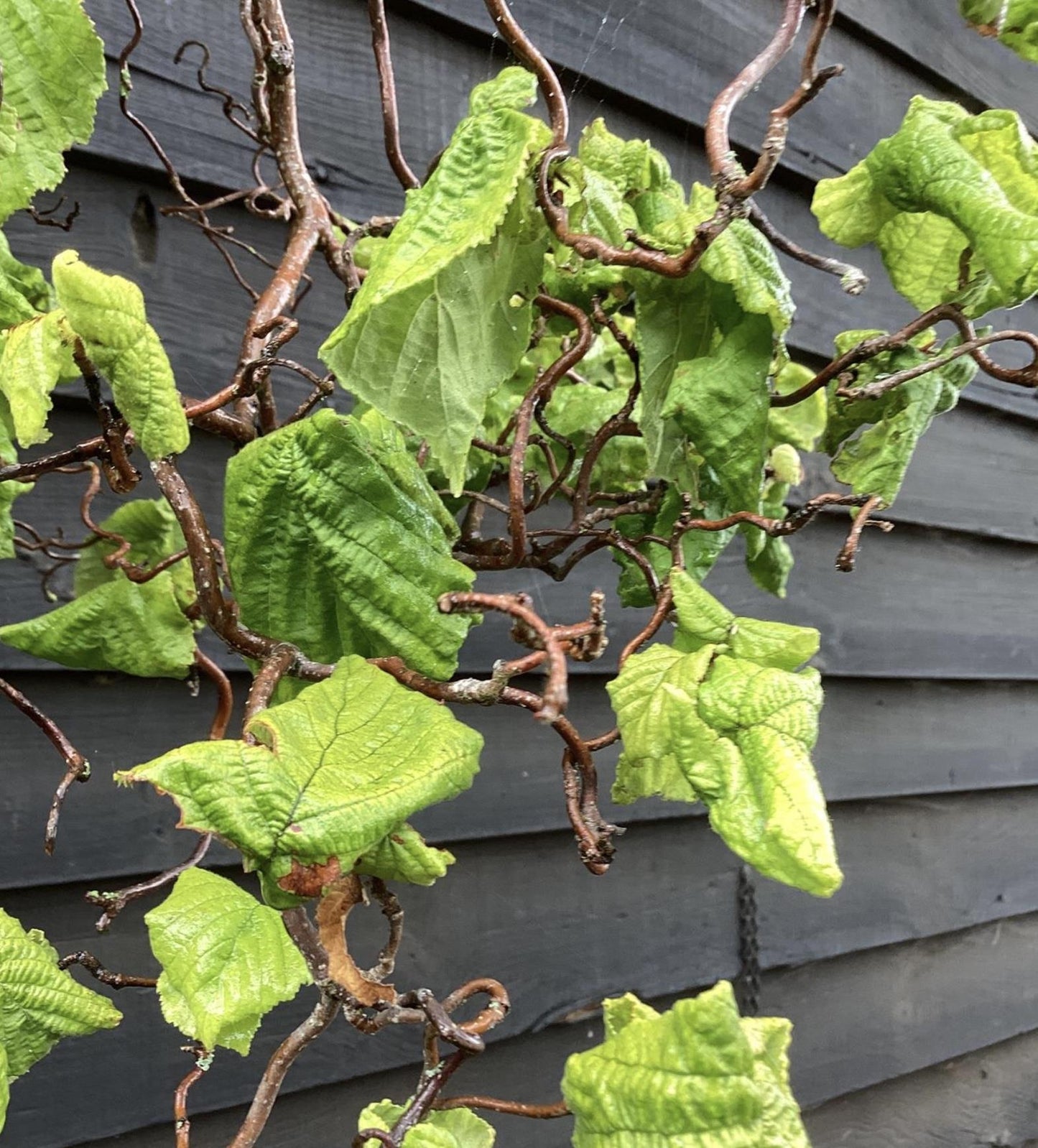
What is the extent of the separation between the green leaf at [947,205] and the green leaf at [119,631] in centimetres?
46

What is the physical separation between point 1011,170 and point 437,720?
15.5 inches

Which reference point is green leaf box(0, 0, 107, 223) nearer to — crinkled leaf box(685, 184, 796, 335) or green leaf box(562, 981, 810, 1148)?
crinkled leaf box(685, 184, 796, 335)

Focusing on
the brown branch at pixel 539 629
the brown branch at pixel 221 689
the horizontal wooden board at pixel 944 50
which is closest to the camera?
the brown branch at pixel 539 629

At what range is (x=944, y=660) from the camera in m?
1.53

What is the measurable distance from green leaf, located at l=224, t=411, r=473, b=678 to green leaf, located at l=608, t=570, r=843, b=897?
89 mm

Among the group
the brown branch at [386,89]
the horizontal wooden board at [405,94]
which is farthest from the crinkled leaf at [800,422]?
the horizontal wooden board at [405,94]

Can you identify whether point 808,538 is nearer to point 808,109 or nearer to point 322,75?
point 808,109

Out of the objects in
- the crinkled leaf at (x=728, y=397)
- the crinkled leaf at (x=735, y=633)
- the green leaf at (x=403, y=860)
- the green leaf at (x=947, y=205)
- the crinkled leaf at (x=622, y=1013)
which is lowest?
the green leaf at (x=403, y=860)

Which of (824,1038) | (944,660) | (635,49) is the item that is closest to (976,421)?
(944,660)

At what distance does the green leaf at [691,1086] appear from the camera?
0.29m

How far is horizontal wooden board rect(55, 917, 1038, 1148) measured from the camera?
116cm

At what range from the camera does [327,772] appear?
33 centimetres

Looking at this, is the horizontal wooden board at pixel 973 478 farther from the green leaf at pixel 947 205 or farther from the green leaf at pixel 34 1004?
the green leaf at pixel 34 1004

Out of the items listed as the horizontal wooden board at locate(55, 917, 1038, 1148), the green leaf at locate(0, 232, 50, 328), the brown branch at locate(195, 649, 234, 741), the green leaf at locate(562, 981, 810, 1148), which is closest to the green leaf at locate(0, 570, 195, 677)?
the brown branch at locate(195, 649, 234, 741)
